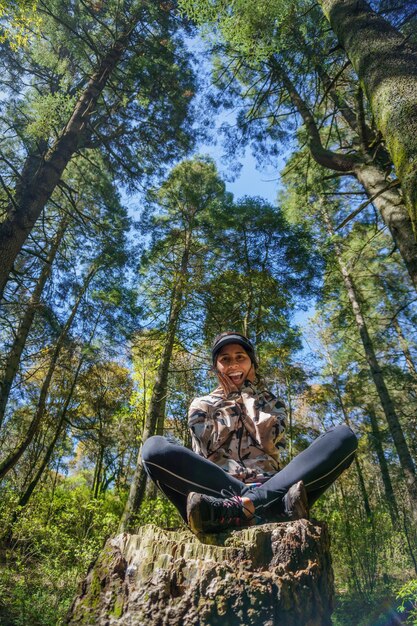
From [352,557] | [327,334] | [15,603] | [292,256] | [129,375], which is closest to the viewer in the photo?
[15,603]

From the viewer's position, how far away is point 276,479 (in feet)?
5.91

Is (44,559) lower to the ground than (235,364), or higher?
lower

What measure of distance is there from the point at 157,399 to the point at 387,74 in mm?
6206

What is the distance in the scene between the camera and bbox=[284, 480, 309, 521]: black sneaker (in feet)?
5.19

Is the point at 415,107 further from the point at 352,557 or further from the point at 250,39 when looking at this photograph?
the point at 352,557

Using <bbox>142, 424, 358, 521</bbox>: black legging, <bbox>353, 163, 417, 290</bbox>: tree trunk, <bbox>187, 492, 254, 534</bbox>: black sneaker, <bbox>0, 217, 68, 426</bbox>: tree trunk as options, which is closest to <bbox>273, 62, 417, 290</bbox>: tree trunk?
<bbox>353, 163, 417, 290</bbox>: tree trunk

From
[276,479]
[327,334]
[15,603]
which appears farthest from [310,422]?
[276,479]

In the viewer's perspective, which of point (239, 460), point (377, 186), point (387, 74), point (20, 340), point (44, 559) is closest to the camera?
point (239, 460)

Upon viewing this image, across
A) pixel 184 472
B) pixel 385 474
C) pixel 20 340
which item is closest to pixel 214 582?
pixel 184 472

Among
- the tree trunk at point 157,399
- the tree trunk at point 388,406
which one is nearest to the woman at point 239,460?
the tree trunk at point 157,399

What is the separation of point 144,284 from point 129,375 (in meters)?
4.74

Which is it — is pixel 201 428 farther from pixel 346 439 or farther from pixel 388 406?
pixel 388 406

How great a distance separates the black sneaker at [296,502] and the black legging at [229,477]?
5.2 inches

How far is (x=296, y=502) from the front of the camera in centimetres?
158
